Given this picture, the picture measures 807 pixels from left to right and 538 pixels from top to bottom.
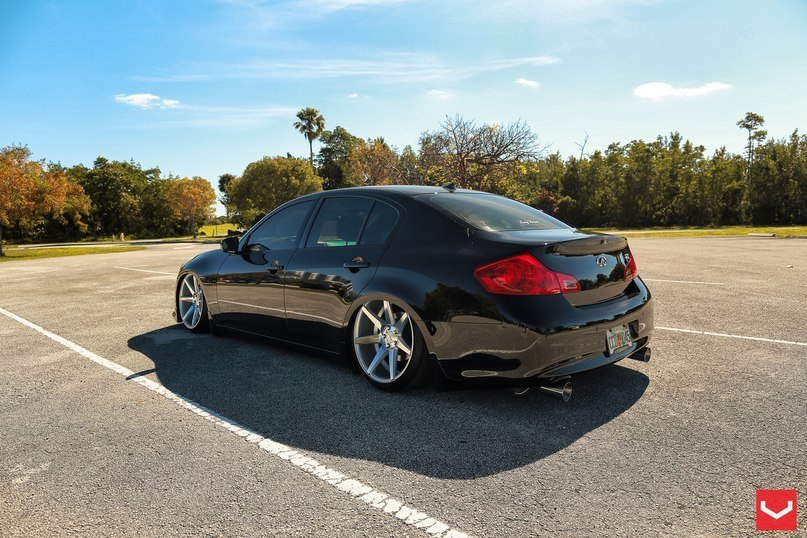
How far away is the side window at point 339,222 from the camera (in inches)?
179

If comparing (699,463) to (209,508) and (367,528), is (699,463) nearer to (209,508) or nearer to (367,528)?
(367,528)

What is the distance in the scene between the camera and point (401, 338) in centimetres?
400

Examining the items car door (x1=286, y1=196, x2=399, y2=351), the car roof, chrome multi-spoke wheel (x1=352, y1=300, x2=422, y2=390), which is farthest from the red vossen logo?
the car roof

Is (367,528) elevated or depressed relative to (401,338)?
depressed

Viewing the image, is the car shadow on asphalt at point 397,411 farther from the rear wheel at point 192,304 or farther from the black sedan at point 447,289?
the rear wheel at point 192,304

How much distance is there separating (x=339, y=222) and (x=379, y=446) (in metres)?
2.14

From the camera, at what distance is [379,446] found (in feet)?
10.4

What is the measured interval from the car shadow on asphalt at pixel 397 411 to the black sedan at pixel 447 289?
0.24 meters

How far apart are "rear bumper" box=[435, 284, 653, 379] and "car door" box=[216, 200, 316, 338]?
6.27 feet

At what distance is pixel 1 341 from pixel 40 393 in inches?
104

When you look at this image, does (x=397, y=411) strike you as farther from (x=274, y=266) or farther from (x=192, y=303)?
(x=192, y=303)

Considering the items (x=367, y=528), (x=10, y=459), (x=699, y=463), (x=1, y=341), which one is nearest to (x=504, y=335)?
(x=699, y=463)

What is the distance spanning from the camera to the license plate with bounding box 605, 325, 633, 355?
3.69 meters

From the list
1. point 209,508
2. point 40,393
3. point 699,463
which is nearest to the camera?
point 209,508
